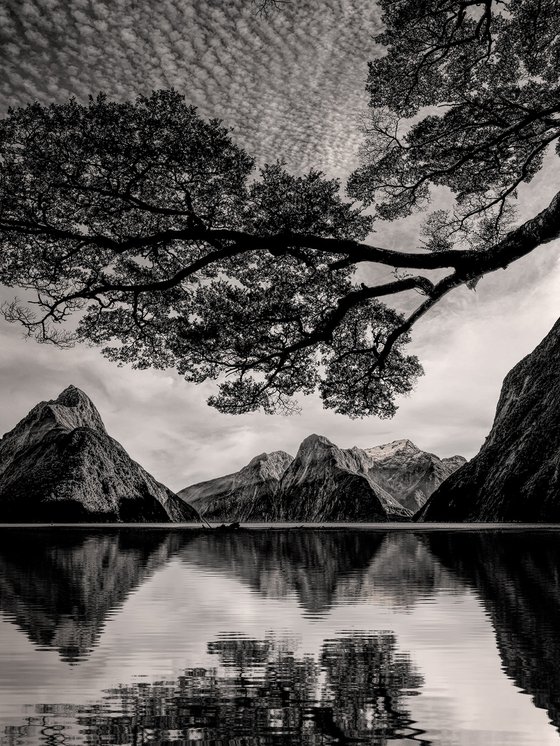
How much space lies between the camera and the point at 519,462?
76000 millimetres

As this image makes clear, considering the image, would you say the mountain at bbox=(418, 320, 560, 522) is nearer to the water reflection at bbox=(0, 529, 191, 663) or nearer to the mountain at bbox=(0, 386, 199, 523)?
the water reflection at bbox=(0, 529, 191, 663)

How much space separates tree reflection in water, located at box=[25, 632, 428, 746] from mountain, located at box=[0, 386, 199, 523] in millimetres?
119067

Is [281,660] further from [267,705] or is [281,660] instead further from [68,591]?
[68,591]

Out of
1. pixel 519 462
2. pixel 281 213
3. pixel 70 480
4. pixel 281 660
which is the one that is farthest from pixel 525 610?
pixel 70 480

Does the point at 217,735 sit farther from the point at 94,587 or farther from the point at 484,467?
the point at 484,467

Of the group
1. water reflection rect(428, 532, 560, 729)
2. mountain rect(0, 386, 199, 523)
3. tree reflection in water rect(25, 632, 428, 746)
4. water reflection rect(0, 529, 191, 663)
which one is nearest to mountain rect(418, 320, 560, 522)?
water reflection rect(428, 532, 560, 729)

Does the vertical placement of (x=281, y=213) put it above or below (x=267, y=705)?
above

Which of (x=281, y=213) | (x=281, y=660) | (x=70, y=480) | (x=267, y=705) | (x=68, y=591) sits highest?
(x=70, y=480)

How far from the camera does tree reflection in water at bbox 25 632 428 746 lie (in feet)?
7.06

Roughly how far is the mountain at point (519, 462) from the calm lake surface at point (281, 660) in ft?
214

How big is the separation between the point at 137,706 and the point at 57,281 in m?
18.3

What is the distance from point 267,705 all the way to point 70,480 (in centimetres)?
13214

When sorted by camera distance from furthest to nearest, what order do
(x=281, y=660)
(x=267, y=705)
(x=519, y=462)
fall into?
(x=519, y=462), (x=281, y=660), (x=267, y=705)

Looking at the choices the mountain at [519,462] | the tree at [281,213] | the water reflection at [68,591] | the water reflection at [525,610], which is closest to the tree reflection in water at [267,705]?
the water reflection at [525,610]
